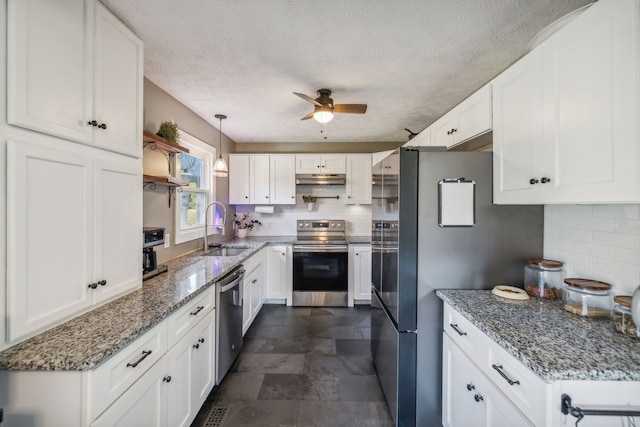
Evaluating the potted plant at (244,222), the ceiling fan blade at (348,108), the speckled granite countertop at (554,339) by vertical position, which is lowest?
the speckled granite countertop at (554,339)

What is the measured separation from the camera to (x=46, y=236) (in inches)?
40.5

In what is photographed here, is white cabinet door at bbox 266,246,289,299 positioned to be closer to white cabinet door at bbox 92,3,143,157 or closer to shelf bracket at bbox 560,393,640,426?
white cabinet door at bbox 92,3,143,157

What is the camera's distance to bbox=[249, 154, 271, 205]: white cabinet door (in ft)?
12.9

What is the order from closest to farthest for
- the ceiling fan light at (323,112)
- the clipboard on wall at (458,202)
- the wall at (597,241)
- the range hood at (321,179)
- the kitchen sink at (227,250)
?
the wall at (597,241) → the clipboard on wall at (458,202) → the ceiling fan light at (323,112) → the kitchen sink at (227,250) → the range hood at (321,179)

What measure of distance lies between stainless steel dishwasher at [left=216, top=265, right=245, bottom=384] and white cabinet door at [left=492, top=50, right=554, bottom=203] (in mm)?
1963

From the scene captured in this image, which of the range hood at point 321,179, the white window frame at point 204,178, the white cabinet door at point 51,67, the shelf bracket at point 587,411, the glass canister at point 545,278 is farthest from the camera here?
the range hood at point 321,179

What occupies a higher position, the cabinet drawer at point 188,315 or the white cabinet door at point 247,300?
the cabinet drawer at point 188,315

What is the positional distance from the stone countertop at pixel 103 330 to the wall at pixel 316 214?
2.46 m

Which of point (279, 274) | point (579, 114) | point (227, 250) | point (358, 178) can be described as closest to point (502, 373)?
point (579, 114)

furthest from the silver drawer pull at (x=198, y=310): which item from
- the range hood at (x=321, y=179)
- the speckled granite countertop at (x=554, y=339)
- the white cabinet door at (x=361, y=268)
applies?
the range hood at (x=321, y=179)

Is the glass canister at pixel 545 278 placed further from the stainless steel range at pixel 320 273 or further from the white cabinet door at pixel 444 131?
the stainless steel range at pixel 320 273

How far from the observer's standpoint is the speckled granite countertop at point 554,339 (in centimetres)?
83

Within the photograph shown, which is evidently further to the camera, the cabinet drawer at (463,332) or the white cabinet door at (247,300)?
the white cabinet door at (247,300)

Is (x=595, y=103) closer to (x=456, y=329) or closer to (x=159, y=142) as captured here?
(x=456, y=329)
